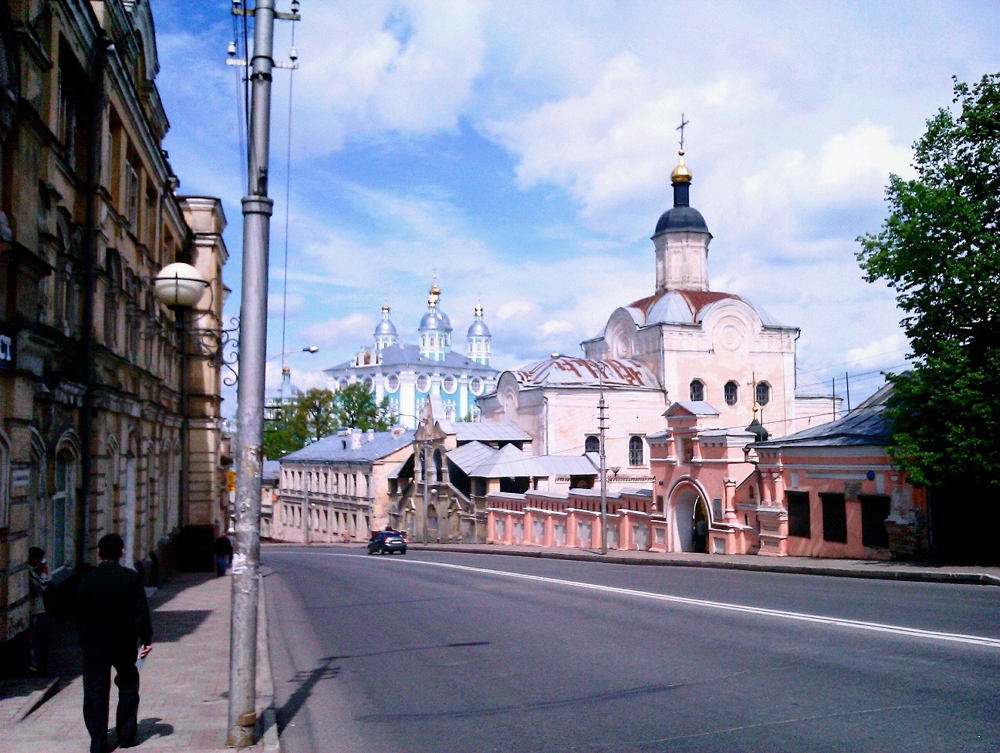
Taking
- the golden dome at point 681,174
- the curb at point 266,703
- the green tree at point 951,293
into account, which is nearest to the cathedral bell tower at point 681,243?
the golden dome at point 681,174

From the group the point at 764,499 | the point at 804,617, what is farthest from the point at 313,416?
the point at 804,617

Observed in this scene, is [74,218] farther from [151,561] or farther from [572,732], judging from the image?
[572,732]

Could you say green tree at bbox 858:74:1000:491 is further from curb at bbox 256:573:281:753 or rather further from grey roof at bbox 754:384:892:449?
curb at bbox 256:573:281:753

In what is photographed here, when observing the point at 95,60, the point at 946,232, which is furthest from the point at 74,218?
the point at 946,232

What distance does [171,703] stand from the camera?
841 cm

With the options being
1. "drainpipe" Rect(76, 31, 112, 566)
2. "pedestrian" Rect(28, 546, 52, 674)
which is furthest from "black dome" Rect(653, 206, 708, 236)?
"pedestrian" Rect(28, 546, 52, 674)

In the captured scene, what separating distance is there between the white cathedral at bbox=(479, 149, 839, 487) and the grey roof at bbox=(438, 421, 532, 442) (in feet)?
2.27

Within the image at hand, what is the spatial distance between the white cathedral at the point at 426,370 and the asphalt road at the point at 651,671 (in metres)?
112

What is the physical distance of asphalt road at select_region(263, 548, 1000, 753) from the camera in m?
6.95

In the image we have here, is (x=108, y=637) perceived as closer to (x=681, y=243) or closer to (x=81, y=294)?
(x=81, y=294)

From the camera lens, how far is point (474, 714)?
25.7 ft

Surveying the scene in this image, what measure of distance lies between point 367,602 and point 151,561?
4.35 metres

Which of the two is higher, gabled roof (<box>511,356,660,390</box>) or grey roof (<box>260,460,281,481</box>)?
gabled roof (<box>511,356,660,390</box>)

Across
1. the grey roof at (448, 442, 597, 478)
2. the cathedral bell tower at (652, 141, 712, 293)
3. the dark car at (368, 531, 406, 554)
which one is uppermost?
the cathedral bell tower at (652, 141, 712, 293)
